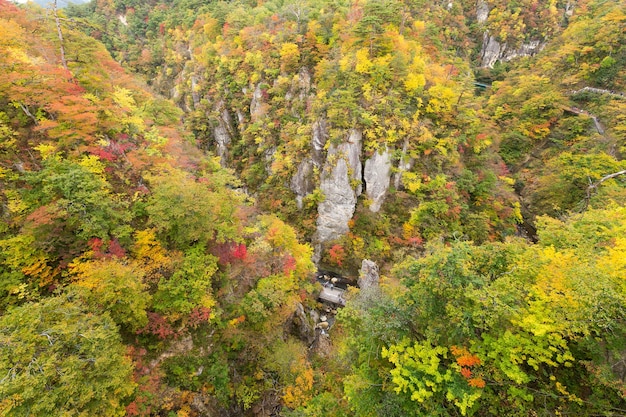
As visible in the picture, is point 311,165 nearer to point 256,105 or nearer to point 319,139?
point 319,139

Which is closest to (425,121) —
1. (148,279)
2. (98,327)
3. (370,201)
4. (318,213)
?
(370,201)

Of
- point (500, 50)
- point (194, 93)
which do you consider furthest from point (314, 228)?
point (500, 50)

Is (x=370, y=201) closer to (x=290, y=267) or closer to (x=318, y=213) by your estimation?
(x=318, y=213)

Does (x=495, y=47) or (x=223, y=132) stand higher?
(x=495, y=47)

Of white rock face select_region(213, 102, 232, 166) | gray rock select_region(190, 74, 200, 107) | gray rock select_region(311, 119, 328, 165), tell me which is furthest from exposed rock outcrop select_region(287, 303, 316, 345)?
gray rock select_region(190, 74, 200, 107)

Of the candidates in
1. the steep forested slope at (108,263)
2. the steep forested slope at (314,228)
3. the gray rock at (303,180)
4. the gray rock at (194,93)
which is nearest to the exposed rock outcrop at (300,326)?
the steep forested slope at (314,228)

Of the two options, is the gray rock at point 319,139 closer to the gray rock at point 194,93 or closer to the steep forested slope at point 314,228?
the steep forested slope at point 314,228
